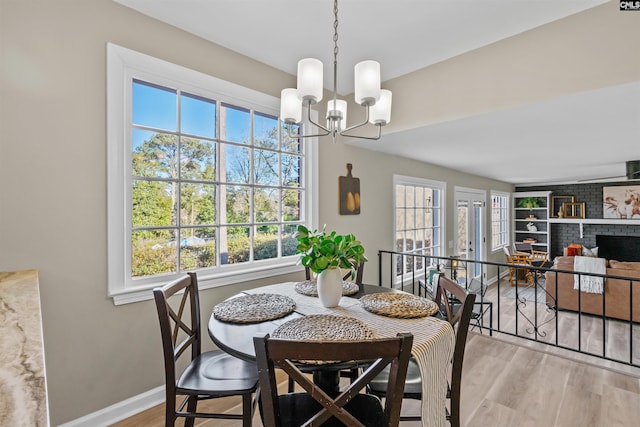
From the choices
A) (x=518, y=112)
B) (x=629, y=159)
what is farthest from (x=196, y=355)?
(x=629, y=159)

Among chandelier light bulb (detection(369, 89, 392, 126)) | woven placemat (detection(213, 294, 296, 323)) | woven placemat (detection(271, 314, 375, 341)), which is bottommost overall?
woven placemat (detection(213, 294, 296, 323))

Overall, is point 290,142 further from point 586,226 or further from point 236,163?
point 586,226

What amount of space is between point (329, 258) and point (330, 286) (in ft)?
0.50

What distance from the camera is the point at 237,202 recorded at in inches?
91.5

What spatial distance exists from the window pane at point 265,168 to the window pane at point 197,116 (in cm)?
40

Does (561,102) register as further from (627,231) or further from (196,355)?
(627,231)

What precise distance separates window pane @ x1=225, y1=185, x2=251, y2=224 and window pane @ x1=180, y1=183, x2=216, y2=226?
0.36 feet

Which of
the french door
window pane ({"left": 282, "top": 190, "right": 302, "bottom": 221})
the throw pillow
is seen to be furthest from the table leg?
the throw pillow

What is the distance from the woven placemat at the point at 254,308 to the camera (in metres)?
1.35

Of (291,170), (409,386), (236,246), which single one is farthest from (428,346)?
(291,170)

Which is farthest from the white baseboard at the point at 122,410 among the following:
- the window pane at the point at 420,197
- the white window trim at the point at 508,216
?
the white window trim at the point at 508,216

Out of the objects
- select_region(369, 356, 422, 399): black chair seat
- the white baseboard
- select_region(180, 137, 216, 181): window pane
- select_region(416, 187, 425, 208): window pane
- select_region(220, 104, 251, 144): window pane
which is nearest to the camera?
select_region(369, 356, 422, 399): black chair seat

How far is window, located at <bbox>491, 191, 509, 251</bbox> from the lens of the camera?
6.80 metres

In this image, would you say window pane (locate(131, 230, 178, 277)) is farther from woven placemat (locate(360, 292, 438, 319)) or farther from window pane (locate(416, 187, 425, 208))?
window pane (locate(416, 187, 425, 208))
